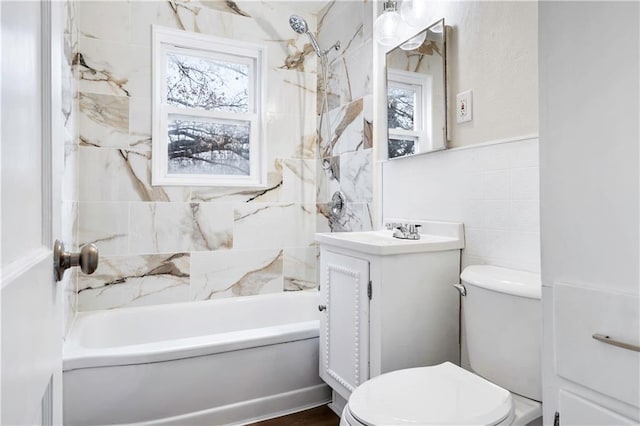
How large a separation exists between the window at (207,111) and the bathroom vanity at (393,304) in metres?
1.29

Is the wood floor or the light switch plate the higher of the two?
the light switch plate

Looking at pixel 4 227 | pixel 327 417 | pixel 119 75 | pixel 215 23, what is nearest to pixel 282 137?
pixel 215 23

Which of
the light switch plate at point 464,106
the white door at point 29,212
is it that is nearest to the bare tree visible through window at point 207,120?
the light switch plate at point 464,106

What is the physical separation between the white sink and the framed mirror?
14.6 inches

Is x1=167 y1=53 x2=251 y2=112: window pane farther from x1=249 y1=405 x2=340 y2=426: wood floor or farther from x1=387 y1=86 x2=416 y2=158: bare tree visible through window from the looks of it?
x1=249 y1=405 x2=340 y2=426: wood floor

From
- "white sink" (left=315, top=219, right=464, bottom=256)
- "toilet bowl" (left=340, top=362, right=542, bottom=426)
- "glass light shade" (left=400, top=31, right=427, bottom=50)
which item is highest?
"glass light shade" (left=400, top=31, right=427, bottom=50)

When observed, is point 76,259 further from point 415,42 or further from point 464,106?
point 415,42

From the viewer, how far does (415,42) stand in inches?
78.0

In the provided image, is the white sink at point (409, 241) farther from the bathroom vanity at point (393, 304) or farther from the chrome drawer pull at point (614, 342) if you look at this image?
the chrome drawer pull at point (614, 342)

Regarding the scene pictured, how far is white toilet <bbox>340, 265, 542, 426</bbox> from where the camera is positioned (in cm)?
111

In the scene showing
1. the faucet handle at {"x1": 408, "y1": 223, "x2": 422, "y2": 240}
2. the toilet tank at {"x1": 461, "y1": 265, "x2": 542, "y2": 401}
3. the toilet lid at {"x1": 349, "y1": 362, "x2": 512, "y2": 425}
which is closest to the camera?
the toilet lid at {"x1": 349, "y1": 362, "x2": 512, "y2": 425}

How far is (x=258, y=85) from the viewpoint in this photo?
2879 mm

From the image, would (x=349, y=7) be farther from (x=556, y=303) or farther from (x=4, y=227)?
(x=4, y=227)

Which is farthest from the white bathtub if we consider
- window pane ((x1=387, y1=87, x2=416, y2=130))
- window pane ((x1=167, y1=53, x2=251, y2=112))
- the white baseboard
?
window pane ((x1=167, y1=53, x2=251, y2=112))
